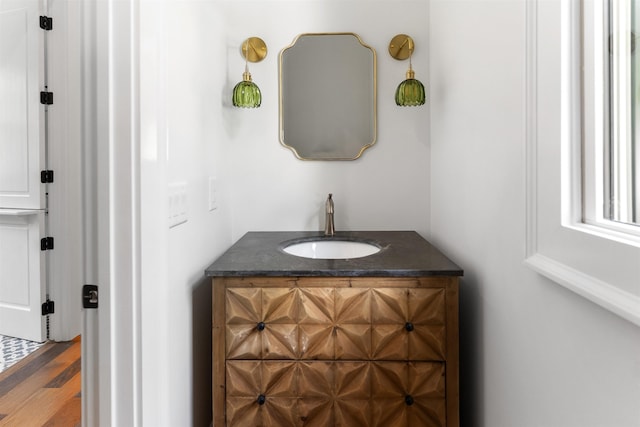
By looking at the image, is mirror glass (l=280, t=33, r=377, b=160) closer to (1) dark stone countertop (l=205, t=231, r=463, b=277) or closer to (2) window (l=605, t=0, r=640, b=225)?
(1) dark stone countertop (l=205, t=231, r=463, b=277)

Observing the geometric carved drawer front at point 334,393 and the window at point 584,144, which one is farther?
the geometric carved drawer front at point 334,393

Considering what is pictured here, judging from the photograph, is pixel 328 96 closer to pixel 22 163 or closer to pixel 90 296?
pixel 90 296

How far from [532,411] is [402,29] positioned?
1619 mm

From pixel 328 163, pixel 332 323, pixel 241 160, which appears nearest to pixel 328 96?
pixel 328 163

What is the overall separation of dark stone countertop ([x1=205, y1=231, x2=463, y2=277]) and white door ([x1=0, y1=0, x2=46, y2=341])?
1.84 meters

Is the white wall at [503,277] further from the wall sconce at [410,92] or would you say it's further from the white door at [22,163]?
the white door at [22,163]

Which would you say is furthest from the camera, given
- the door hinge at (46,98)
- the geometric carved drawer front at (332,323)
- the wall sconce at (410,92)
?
the door hinge at (46,98)

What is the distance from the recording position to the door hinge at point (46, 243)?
2.58m

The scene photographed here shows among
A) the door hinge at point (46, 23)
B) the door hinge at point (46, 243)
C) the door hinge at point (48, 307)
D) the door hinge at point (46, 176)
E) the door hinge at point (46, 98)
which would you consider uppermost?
the door hinge at point (46, 23)

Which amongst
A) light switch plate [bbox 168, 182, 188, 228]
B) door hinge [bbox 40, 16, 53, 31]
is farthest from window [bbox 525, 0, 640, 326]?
door hinge [bbox 40, 16, 53, 31]

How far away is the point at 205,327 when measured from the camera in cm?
144

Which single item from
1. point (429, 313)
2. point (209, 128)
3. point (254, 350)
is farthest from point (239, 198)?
point (429, 313)

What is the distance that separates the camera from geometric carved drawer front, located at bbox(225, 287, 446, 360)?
1195mm

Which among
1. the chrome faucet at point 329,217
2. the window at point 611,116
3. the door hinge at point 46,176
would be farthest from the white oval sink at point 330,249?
the door hinge at point 46,176
